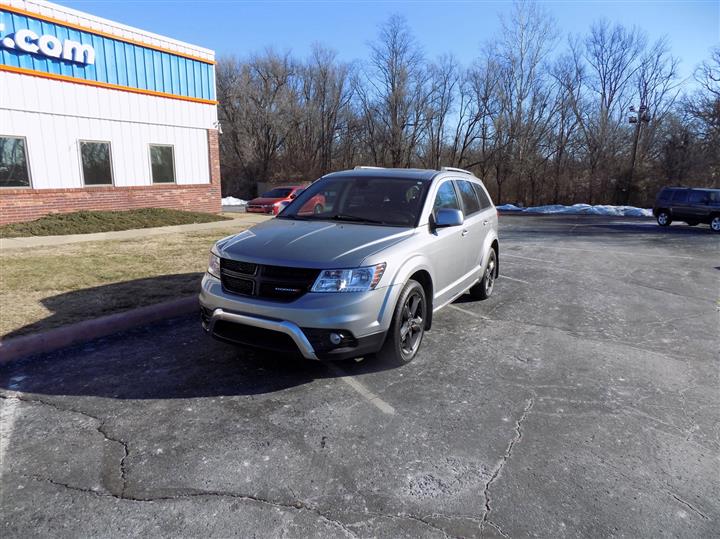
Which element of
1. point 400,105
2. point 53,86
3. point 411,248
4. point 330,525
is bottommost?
point 330,525

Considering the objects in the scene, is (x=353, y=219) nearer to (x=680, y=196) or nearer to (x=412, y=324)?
(x=412, y=324)

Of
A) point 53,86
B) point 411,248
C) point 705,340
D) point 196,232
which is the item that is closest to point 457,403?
point 411,248

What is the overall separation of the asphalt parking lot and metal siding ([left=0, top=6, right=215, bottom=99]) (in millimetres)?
10910

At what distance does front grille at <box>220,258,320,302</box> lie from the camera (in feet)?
12.1

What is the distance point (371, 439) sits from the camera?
3.14 meters

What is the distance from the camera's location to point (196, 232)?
41.5ft

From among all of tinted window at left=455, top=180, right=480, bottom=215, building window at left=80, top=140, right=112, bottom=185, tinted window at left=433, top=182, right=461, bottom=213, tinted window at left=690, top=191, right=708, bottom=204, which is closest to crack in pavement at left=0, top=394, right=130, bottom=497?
tinted window at left=433, top=182, right=461, bottom=213

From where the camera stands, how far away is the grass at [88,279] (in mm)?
5312

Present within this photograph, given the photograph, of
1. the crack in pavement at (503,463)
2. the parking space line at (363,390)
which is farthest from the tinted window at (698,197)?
the parking space line at (363,390)

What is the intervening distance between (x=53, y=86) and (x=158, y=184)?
158 inches

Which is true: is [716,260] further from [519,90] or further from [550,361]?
[519,90]

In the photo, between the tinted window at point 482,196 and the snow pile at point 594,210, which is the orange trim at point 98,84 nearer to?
the tinted window at point 482,196

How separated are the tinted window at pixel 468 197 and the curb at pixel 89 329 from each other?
3.65 metres

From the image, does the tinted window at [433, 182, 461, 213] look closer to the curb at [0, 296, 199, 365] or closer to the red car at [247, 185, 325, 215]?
the curb at [0, 296, 199, 365]
